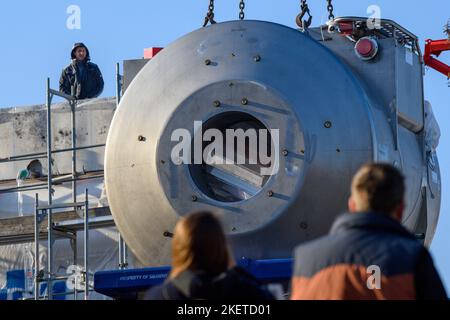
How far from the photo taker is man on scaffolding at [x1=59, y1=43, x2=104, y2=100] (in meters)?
→ 15.9

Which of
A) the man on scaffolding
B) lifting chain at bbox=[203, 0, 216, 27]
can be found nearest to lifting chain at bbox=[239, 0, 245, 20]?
lifting chain at bbox=[203, 0, 216, 27]

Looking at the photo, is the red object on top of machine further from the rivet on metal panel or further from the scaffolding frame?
the rivet on metal panel

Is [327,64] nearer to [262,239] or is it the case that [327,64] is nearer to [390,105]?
[390,105]

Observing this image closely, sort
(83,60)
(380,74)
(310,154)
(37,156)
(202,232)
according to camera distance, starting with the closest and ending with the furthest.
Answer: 1. (202,232)
2. (310,154)
3. (380,74)
4. (37,156)
5. (83,60)

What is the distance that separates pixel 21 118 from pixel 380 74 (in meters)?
6.03

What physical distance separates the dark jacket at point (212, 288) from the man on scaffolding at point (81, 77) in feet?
35.2

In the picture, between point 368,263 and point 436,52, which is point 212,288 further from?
point 436,52

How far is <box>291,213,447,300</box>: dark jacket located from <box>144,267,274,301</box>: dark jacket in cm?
22

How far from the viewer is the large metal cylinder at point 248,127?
9578mm

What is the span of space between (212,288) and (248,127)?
4.74 m

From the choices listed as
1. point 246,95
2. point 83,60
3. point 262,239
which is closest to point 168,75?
point 246,95

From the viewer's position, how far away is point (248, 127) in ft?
32.3

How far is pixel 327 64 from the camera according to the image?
387 inches

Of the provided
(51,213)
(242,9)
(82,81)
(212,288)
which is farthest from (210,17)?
(212,288)
